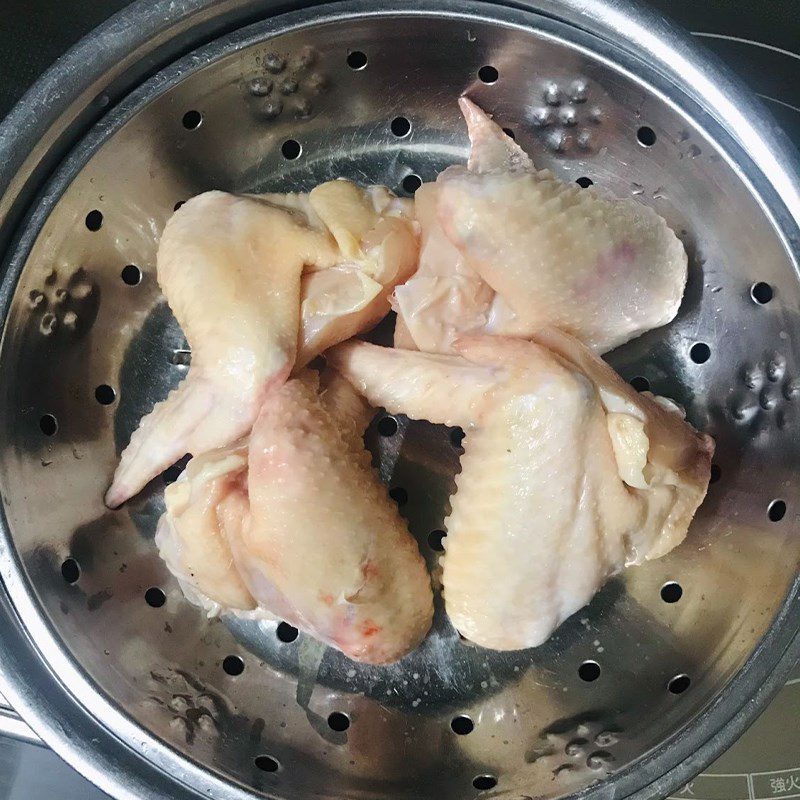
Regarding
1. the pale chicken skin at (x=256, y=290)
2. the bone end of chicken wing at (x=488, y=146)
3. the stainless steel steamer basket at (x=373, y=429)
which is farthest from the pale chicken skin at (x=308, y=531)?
the bone end of chicken wing at (x=488, y=146)

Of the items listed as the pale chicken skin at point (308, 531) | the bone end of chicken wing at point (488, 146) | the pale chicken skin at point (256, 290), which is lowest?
the pale chicken skin at point (308, 531)

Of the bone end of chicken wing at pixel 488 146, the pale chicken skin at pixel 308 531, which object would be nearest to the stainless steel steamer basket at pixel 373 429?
the bone end of chicken wing at pixel 488 146

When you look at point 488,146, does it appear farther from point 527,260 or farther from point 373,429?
point 373,429

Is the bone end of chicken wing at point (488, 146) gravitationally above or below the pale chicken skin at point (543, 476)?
above

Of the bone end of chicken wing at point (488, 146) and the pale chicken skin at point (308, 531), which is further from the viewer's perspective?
the bone end of chicken wing at point (488, 146)

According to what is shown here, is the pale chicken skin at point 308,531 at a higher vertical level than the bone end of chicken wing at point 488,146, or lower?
lower

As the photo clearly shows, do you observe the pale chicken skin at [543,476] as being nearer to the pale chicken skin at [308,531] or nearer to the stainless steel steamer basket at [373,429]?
the pale chicken skin at [308,531]

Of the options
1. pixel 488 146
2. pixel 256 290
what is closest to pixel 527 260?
pixel 488 146

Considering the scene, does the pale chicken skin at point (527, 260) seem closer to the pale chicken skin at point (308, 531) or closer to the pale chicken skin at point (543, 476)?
the pale chicken skin at point (543, 476)
